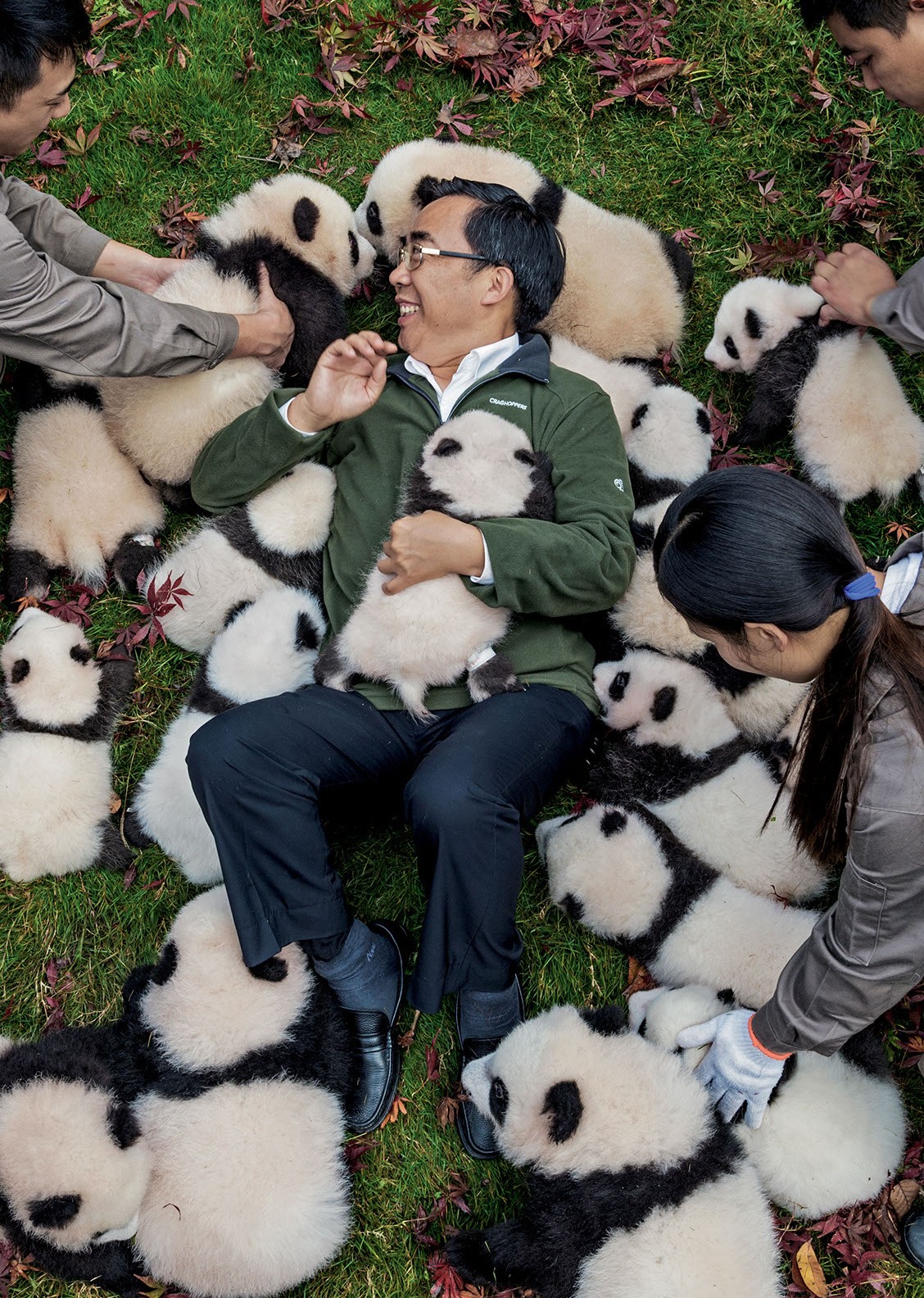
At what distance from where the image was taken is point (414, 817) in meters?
3.68

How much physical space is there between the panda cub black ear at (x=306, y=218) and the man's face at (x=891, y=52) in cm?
229

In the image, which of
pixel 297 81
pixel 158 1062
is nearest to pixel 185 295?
pixel 297 81

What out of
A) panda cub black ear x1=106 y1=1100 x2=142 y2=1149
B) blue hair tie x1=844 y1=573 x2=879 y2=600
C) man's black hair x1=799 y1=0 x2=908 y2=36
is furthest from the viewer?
panda cub black ear x1=106 y1=1100 x2=142 y2=1149

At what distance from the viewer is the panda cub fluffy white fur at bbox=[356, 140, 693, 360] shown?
479cm

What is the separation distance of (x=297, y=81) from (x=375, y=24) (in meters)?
0.49

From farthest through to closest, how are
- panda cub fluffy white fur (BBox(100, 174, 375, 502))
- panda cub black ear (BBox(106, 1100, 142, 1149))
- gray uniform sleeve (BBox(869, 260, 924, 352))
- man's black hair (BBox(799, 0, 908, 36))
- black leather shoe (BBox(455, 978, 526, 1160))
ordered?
1. panda cub fluffy white fur (BBox(100, 174, 375, 502))
2. gray uniform sleeve (BBox(869, 260, 924, 352))
3. black leather shoe (BBox(455, 978, 526, 1160))
4. panda cub black ear (BBox(106, 1100, 142, 1149))
5. man's black hair (BBox(799, 0, 908, 36))

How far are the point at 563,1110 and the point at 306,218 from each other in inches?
156

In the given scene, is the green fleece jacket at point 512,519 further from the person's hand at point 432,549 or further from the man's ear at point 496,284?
the man's ear at point 496,284

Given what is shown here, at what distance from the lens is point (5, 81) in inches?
143

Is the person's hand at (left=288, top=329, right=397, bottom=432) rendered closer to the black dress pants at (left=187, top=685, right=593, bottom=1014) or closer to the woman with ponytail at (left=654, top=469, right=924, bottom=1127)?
the black dress pants at (left=187, top=685, right=593, bottom=1014)

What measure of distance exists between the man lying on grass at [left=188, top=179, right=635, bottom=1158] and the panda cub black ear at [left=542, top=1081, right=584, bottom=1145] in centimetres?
42

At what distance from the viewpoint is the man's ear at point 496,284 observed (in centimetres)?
431

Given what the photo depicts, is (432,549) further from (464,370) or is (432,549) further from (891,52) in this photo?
(891,52)

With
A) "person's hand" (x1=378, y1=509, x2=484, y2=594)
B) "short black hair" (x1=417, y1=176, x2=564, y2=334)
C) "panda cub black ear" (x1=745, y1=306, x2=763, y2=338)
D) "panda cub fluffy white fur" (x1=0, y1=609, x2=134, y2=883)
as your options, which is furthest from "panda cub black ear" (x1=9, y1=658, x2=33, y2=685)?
"panda cub black ear" (x1=745, y1=306, x2=763, y2=338)
